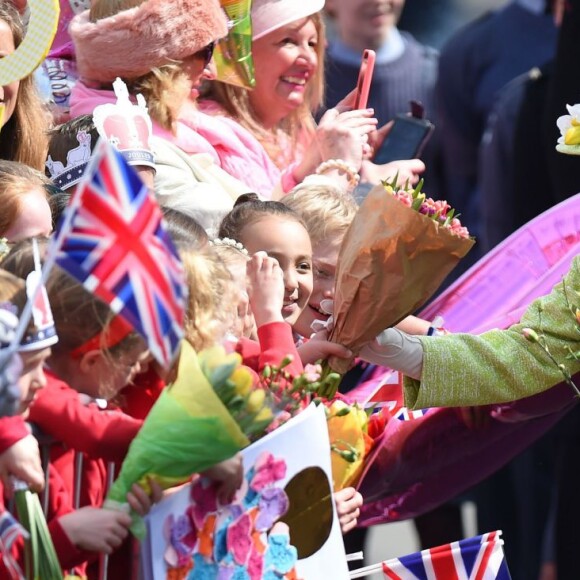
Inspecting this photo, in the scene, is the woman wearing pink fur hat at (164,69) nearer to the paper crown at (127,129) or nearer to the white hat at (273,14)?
the paper crown at (127,129)

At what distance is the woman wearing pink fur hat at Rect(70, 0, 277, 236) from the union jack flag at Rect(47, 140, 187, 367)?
1.73 meters

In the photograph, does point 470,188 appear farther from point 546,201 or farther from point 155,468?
point 155,468

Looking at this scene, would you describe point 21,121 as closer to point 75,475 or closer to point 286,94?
point 286,94

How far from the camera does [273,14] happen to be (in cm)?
575

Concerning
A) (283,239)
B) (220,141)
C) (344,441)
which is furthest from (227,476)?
(220,141)

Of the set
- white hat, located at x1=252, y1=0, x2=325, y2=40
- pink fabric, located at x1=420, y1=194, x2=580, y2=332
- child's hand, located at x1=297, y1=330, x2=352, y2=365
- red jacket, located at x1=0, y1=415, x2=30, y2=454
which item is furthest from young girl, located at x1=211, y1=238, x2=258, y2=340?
white hat, located at x1=252, y1=0, x2=325, y2=40

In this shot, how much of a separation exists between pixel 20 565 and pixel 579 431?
165 inches

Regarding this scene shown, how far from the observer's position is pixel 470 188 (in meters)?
8.30

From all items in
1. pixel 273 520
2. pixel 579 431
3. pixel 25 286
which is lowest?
pixel 579 431

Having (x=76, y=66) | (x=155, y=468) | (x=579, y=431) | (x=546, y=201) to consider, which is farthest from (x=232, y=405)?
(x=546, y=201)

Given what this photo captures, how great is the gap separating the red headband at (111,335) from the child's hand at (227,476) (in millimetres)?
306

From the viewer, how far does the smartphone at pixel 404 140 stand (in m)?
5.89

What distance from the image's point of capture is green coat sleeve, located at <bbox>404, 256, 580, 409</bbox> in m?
4.51

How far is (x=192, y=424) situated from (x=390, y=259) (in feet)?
3.44
